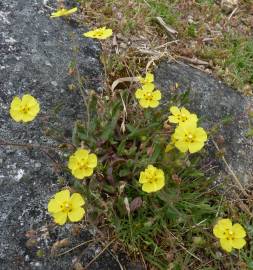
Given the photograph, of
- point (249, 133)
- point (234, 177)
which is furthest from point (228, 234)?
point (249, 133)

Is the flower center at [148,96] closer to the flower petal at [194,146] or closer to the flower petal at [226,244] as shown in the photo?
the flower petal at [194,146]

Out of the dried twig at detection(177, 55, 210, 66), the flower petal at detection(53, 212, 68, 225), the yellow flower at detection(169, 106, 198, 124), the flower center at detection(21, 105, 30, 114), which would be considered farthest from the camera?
the dried twig at detection(177, 55, 210, 66)

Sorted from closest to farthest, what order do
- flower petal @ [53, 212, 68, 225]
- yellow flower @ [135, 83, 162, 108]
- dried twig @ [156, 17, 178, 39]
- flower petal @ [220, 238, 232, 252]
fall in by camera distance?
flower petal @ [53, 212, 68, 225] < flower petal @ [220, 238, 232, 252] < yellow flower @ [135, 83, 162, 108] < dried twig @ [156, 17, 178, 39]

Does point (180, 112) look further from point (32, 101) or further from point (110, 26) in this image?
point (110, 26)

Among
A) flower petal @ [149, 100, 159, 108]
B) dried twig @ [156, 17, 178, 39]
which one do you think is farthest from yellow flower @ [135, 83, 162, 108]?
dried twig @ [156, 17, 178, 39]

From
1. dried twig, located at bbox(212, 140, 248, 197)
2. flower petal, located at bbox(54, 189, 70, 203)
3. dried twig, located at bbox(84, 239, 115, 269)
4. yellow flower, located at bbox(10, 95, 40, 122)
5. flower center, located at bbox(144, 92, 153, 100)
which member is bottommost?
dried twig, located at bbox(84, 239, 115, 269)

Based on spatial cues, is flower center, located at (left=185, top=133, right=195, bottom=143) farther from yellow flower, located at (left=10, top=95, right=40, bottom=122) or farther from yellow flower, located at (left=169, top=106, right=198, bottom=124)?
yellow flower, located at (left=10, top=95, right=40, bottom=122)

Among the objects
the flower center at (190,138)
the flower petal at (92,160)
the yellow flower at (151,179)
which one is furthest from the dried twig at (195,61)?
the flower petal at (92,160)
